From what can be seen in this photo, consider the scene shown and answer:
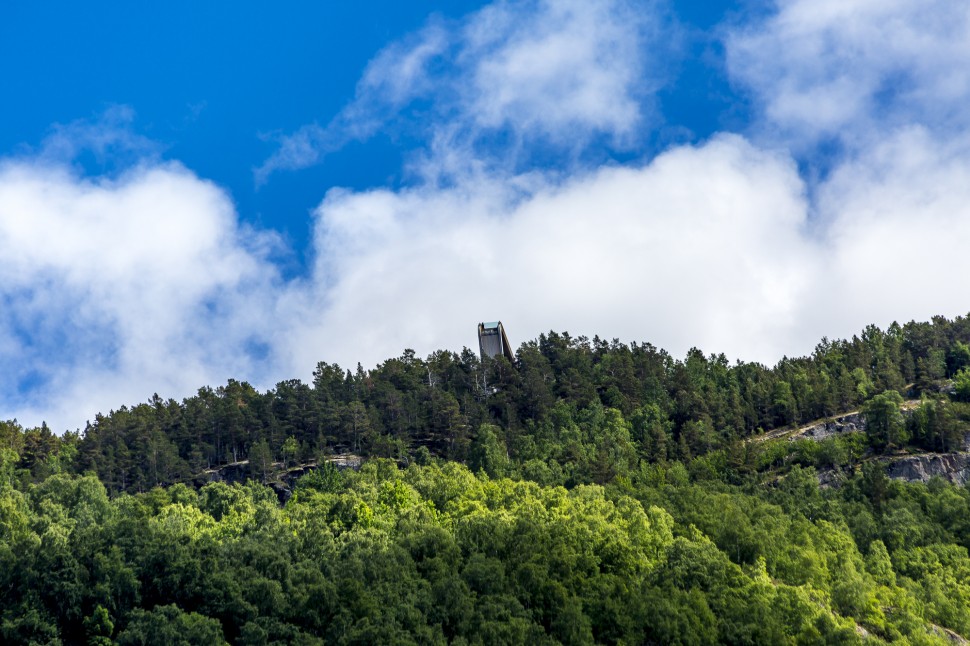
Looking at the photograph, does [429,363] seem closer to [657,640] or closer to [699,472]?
[699,472]

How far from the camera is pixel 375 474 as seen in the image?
396 ft

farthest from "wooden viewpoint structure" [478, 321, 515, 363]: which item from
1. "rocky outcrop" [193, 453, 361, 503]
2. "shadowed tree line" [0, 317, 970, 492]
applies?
"rocky outcrop" [193, 453, 361, 503]

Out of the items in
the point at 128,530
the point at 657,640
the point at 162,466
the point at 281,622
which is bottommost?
the point at 657,640

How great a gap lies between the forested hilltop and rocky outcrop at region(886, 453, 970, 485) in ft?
7.64

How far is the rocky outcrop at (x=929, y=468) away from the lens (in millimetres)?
132000

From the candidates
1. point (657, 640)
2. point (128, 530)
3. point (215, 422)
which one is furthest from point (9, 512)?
point (657, 640)

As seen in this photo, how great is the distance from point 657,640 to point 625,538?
57.1 feet

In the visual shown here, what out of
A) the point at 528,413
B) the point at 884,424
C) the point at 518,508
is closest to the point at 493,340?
the point at 528,413

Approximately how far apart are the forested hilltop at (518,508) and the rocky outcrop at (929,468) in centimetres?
233

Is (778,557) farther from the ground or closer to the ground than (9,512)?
closer to the ground

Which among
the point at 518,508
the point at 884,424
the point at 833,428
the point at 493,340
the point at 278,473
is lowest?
the point at 518,508

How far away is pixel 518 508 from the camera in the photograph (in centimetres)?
9588

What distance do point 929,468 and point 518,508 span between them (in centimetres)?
6532

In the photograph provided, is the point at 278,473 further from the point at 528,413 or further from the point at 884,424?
the point at 884,424
